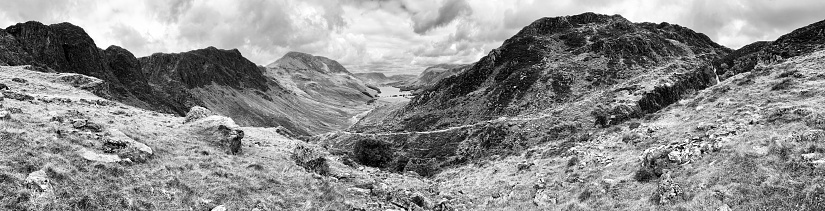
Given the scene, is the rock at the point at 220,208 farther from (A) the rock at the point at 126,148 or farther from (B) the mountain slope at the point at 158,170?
(A) the rock at the point at 126,148

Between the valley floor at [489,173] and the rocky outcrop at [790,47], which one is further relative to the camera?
the rocky outcrop at [790,47]

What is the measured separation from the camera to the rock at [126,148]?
21.0 metres

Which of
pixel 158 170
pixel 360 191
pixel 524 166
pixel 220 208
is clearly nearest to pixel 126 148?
pixel 158 170

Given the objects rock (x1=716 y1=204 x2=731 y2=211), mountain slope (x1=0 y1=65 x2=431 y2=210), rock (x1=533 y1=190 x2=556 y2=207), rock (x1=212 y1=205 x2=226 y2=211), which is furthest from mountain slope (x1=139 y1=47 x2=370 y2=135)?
rock (x1=716 y1=204 x2=731 y2=211)

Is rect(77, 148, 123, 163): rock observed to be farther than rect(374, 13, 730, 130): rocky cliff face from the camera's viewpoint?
No

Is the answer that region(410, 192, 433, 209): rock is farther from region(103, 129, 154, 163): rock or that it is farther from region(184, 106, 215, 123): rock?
region(184, 106, 215, 123): rock

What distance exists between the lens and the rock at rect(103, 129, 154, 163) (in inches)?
829

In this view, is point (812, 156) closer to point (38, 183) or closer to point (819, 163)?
point (819, 163)

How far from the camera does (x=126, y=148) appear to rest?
2159 cm

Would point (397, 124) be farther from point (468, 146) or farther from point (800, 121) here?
point (800, 121)

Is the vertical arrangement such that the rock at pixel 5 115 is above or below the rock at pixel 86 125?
above

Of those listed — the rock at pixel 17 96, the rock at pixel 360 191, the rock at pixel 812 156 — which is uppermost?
the rock at pixel 17 96

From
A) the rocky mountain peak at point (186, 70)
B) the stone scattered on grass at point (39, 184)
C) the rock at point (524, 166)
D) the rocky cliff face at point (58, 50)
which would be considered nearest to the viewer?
the stone scattered on grass at point (39, 184)

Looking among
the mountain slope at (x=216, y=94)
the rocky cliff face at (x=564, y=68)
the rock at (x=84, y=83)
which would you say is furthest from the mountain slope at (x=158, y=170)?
the mountain slope at (x=216, y=94)
